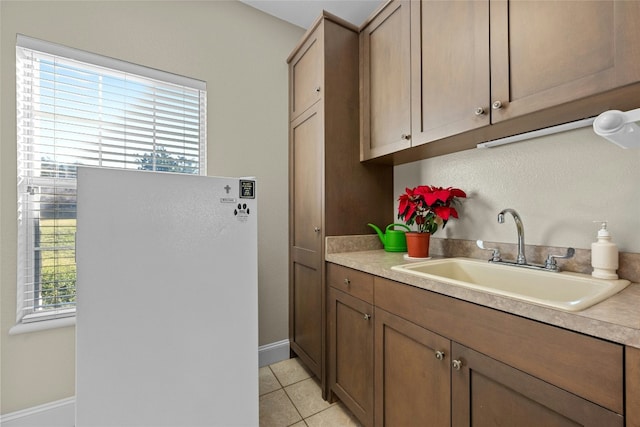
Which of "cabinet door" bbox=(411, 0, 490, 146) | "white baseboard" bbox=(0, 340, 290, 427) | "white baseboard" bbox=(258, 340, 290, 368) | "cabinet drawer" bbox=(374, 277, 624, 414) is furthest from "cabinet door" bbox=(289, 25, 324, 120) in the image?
"white baseboard" bbox=(0, 340, 290, 427)

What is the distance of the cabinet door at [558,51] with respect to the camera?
77cm

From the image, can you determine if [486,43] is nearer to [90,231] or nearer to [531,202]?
[531,202]

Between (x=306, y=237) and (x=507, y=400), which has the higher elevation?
(x=306, y=237)

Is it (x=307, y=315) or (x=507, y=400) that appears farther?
(x=307, y=315)

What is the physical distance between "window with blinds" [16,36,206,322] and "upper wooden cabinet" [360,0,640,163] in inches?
57.9

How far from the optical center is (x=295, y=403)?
1609 millimetres

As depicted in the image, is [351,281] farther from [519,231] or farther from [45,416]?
[45,416]

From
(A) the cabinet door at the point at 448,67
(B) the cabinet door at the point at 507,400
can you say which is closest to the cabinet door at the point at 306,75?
(A) the cabinet door at the point at 448,67

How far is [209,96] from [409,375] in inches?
77.6

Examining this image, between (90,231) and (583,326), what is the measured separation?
1466 millimetres

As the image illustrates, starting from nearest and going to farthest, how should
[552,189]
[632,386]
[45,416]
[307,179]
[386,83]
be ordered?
1. [632,386]
2. [552,189]
3. [45,416]
4. [386,83]
5. [307,179]

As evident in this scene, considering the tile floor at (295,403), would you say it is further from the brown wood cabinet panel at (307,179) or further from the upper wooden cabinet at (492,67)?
the upper wooden cabinet at (492,67)

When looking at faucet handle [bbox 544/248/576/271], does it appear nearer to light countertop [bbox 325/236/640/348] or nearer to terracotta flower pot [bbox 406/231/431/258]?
light countertop [bbox 325/236/640/348]

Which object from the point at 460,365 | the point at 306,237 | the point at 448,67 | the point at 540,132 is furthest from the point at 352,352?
the point at 448,67
